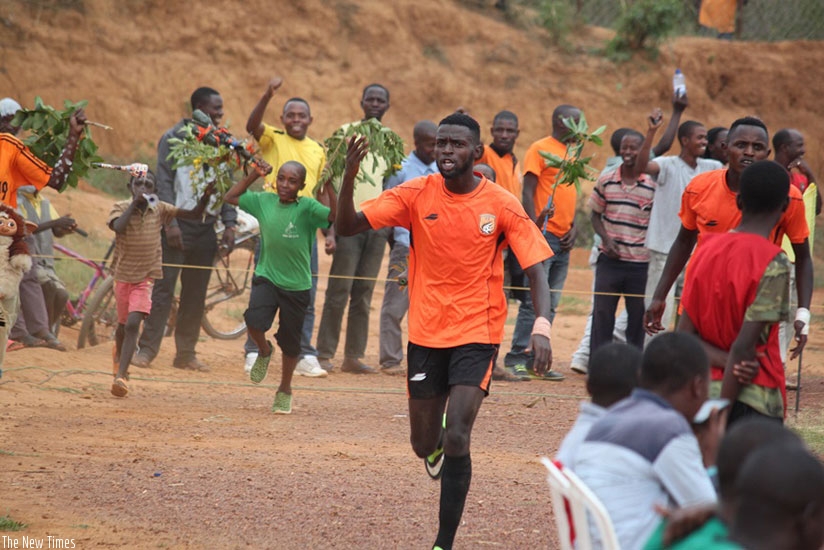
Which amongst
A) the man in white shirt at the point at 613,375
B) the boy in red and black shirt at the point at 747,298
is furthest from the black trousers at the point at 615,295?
the man in white shirt at the point at 613,375

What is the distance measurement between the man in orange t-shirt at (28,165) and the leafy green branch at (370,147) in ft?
7.06

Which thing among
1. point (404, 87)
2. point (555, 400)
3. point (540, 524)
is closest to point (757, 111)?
point (404, 87)

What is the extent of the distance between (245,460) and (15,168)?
3.08 metres

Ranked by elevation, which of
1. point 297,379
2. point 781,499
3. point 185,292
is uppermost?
point 781,499

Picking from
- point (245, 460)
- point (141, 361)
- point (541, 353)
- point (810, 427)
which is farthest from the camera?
point (141, 361)

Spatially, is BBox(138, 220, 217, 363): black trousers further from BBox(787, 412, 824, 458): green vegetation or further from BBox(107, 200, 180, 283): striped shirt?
BBox(787, 412, 824, 458): green vegetation

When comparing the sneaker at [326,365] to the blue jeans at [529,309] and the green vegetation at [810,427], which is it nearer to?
the blue jeans at [529,309]

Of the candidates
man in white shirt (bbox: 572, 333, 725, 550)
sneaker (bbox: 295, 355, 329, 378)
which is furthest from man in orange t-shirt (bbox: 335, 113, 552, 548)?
sneaker (bbox: 295, 355, 329, 378)

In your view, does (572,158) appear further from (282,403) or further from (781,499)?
(781,499)

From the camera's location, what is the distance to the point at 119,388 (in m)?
9.43

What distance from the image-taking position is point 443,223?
19.5 feet

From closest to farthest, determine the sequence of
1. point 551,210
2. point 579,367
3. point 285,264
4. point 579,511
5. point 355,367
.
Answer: point 579,511 < point 285,264 < point 551,210 < point 355,367 < point 579,367

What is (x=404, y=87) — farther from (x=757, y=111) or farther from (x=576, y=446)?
(x=576, y=446)

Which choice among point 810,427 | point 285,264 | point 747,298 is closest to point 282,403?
point 285,264
